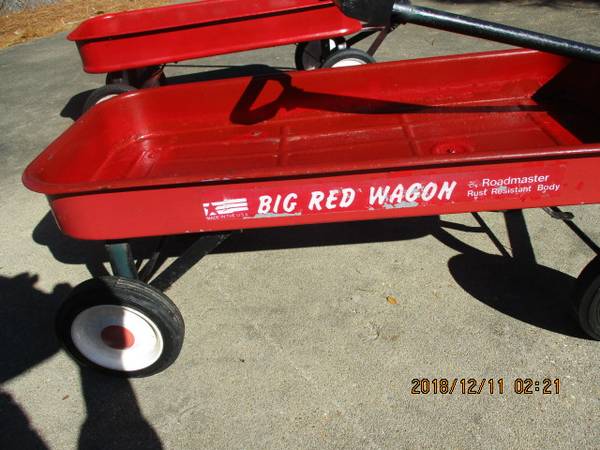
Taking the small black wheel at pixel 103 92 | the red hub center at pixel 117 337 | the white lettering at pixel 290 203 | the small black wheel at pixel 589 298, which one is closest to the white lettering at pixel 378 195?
the white lettering at pixel 290 203

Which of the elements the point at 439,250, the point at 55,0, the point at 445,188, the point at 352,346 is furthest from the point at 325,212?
the point at 55,0

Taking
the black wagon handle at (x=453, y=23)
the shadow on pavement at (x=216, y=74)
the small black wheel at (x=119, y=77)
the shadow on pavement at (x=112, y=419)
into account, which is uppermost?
the black wagon handle at (x=453, y=23)

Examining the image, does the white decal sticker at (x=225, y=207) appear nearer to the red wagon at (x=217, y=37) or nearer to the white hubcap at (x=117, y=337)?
the white hubcap at (x=117, y=337)

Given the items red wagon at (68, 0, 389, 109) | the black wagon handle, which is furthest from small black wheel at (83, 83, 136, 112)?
the black wagon handle

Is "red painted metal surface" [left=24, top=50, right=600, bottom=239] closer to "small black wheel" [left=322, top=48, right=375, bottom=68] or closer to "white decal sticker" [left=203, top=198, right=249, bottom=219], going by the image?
"white decal sticker" [left=203, top=198, right=249, bottom=219]

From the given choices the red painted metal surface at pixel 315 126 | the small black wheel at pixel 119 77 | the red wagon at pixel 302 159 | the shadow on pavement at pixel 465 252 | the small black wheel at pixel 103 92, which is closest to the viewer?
the red wagon at pixel 302 159

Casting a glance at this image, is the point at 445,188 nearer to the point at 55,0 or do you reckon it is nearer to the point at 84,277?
the point at 84,277

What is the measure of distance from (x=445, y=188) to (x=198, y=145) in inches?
64.6

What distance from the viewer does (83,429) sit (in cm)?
221

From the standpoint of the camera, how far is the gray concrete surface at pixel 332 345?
2.12 metres

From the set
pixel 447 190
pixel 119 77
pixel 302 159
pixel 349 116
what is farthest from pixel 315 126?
pixel 119 77

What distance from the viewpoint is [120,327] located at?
2.25 metres

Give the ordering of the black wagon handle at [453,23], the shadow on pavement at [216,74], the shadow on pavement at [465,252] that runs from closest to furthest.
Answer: the black wagon handle at [453,23] → the shadow on pavement at [465,252] → the shadow on pavement at [216,74]
